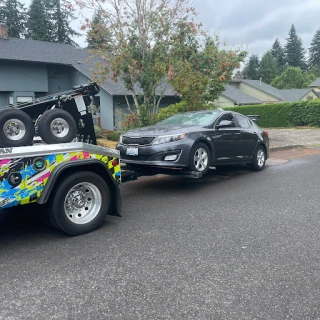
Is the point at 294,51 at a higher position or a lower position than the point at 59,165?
higher

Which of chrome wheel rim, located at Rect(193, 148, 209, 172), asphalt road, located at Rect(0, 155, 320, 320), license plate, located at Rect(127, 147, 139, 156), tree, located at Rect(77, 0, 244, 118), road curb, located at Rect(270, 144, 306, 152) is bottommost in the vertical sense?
asphalt road, located at Rect(0, 155, 320, 320)

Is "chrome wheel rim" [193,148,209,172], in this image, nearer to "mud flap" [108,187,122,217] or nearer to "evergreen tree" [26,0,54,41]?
"mud flap" [108,187,122,217]

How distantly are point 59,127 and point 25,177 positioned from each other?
1.09 metres

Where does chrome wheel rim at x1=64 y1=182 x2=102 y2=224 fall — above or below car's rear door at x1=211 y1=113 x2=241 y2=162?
below

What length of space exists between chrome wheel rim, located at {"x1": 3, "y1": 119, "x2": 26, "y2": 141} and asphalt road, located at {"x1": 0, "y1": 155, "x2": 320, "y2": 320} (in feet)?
4.41

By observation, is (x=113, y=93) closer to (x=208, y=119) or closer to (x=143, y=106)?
(x=143, y=106)

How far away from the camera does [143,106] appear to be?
507 inches

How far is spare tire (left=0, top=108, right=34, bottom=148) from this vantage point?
423 cm

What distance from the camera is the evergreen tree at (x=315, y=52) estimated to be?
99.4 m

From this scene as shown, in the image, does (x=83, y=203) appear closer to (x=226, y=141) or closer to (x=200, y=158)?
(x=200, y=158)

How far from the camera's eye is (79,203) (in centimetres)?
471

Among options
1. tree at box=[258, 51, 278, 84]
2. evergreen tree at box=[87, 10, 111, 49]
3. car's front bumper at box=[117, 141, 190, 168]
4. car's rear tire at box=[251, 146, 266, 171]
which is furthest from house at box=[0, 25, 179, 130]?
tree at box=[258, 51, 278, 84]

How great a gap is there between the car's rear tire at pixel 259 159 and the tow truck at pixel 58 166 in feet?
17.4

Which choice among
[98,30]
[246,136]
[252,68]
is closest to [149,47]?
[98,30]
